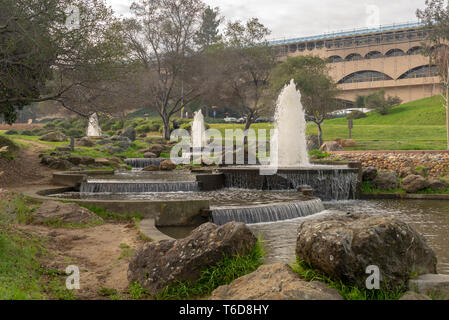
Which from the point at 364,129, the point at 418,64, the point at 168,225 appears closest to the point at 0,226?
the point at 168,225

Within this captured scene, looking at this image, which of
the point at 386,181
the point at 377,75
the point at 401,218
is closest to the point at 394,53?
the point at 377,75

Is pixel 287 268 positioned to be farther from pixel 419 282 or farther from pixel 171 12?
pixel 171 12

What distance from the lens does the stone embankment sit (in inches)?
736

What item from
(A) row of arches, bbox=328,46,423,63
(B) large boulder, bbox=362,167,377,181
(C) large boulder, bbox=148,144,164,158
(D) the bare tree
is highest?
(A) row of arches, bbox=328,46,423,63

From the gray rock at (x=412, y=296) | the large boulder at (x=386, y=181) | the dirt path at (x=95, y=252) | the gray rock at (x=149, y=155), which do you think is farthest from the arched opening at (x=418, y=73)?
the gray rock at (x=412, y=296)

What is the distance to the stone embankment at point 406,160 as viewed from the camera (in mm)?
18703

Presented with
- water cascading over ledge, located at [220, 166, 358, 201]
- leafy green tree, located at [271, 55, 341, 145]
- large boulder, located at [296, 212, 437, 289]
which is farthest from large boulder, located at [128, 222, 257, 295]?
leafy green tree, located at [271, 55, 341, 145]

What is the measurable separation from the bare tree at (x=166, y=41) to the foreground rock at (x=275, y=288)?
117 ft

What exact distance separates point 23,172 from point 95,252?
1125 centimetres

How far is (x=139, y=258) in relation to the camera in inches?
211

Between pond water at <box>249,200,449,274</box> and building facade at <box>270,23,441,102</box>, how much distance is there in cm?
6079

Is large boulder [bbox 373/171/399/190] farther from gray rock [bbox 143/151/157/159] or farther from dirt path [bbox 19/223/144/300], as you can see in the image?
gray rock [bbox 143/151/157/159]

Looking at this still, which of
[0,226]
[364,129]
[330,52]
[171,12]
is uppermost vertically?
[330,52]
